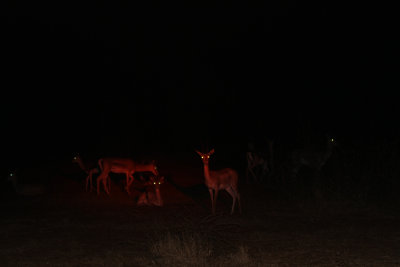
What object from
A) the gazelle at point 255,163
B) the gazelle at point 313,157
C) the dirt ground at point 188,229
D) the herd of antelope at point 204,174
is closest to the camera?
→ the dirt ground at point 188,229

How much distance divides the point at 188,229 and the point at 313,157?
853 cm

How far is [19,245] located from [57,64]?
3664 cm

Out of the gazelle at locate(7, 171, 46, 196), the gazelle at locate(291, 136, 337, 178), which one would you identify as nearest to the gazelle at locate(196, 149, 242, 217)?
the gazelle at locate(291, 136, 337, 178)

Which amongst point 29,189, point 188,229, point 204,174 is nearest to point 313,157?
point 204,174

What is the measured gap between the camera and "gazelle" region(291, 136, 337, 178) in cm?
1873

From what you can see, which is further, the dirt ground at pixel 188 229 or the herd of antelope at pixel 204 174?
the herd of antelope at pixel 204 174

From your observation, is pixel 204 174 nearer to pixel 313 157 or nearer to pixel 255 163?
pixel 255 163

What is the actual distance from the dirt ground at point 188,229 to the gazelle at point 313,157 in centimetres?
261

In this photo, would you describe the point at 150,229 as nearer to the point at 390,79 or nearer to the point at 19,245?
the point at 19,245

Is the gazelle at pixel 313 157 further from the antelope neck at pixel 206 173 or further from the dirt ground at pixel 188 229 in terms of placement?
the antelope neck at pixel 206 173

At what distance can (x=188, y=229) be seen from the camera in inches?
448

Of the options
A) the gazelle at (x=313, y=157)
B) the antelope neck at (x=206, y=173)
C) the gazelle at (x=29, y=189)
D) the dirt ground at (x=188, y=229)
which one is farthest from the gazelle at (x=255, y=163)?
the gazelle at (x=29, y=189)

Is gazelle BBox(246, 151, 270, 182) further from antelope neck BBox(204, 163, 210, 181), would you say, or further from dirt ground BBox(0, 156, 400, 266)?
antelope neck BBox(204, 163, 210, 181)

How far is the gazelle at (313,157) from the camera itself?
18.7 meters
